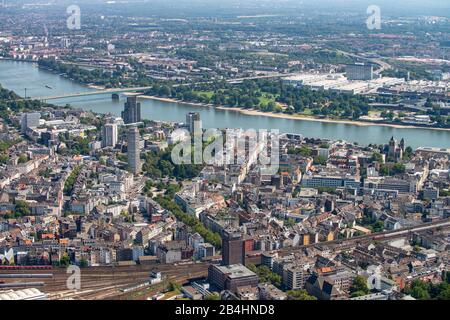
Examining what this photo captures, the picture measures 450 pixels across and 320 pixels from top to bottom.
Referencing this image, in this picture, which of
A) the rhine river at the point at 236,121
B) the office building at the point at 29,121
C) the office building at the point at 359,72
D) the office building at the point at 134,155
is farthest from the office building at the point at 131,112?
the office building at the point at 359,72

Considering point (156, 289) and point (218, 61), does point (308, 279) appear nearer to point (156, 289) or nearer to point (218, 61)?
point (156, 289)

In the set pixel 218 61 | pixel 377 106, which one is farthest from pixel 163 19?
pixel 377 106

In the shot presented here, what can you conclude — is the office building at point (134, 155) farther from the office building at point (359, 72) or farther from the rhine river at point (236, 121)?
Answer: the office building at point (359, 72)

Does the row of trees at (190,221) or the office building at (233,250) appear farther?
the row of trees at (190,221)

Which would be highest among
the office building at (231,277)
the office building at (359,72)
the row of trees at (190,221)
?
the office building at (359,72)

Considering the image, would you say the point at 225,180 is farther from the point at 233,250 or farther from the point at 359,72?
the point at 359,72

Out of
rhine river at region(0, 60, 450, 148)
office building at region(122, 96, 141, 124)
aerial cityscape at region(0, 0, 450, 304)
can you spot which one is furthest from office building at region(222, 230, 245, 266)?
office building at region(122, 96, 141, 124)

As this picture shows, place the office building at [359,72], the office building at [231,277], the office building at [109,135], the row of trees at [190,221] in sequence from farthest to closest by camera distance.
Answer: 1. the office building at [359,72]
2. the office building at [109,135]
3. the row of trees at [190,221]
4. the office building at [231,277]
